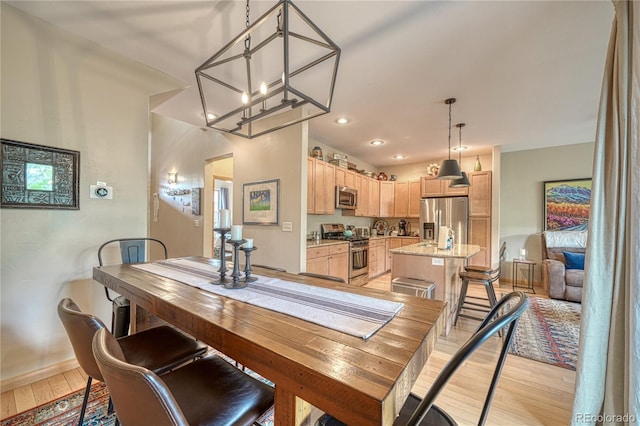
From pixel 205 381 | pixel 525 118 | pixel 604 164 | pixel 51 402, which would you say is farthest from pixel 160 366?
pixel 525 118

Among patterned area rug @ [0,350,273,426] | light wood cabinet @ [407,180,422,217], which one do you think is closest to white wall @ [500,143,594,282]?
light wood cabinet @ [407,180,422,217]

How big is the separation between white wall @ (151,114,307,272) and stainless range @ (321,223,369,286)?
145 cm

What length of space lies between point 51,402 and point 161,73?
282 centimetres

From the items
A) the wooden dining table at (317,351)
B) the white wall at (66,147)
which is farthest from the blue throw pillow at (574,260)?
the white wall at (66,147)

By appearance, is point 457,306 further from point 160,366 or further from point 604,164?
point 160,366

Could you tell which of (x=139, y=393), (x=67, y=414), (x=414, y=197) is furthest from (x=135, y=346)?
(x=414, y=197)

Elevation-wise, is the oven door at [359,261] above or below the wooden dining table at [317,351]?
below

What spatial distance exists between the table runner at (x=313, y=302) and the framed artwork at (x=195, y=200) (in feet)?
10.1

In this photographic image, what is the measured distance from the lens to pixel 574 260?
3.92 metres

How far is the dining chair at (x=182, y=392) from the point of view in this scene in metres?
0.60

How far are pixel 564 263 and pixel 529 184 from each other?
165 centimetres

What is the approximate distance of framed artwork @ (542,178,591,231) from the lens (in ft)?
14.6

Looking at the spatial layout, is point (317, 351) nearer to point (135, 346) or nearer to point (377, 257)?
point (135, 346)

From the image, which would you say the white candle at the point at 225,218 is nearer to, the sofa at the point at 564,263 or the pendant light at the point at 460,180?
the pendant light at the point at 460,180
